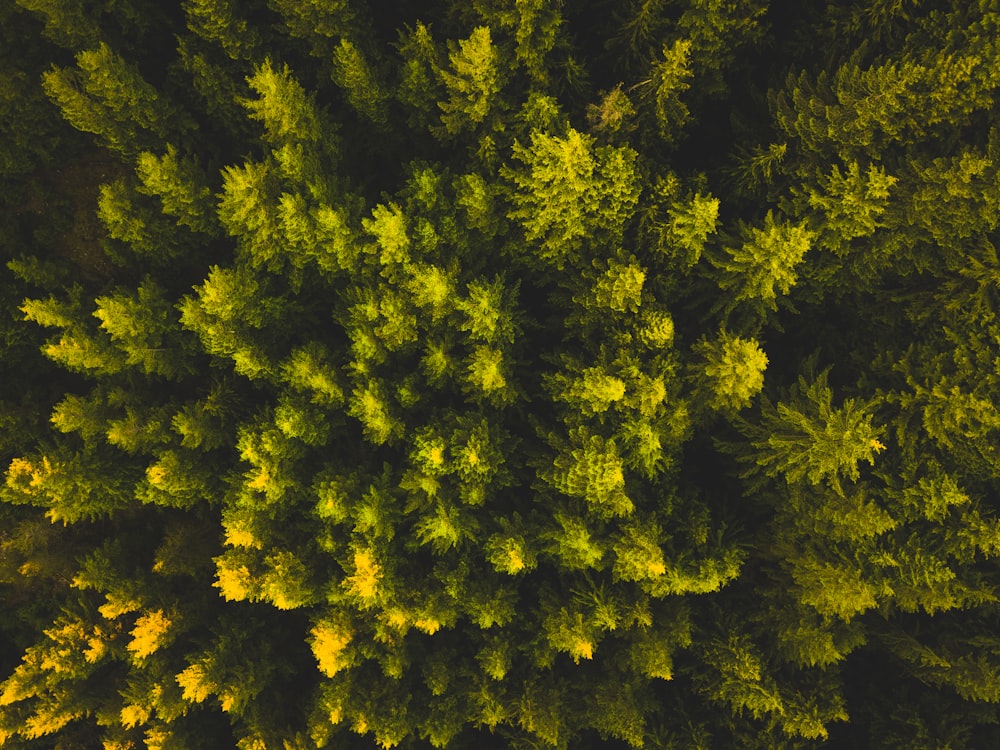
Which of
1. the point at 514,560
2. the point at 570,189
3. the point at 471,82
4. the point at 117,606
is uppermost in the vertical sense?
the point at 471,82

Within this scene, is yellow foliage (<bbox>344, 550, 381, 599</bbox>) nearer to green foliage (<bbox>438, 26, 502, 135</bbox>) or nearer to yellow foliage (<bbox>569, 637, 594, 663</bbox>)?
yellow foliage (<bbox>569, 637, 594, 663</bbox>)

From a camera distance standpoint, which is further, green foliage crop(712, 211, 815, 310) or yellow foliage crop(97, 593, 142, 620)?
yellow foliage crop(97, 593, 142, 620)

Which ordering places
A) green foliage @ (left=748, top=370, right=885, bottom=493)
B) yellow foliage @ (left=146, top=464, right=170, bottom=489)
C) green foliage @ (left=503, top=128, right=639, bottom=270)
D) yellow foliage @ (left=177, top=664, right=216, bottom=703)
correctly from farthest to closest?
yellow foliage @ (left=177, top=664, right=216, bottom=703)
yellow foliage @ (left=146, top=464, right=170, bottom=489)
green foliage @ (left=503, top=128, right=639, bottom=270)
green foliage @ (left=748, top=370, right=885, bottom=493)

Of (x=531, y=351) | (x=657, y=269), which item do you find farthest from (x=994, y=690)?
(x=531, y=351)

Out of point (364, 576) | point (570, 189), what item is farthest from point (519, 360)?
point (364, 576)

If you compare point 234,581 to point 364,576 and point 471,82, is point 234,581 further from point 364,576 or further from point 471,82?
point 471,82

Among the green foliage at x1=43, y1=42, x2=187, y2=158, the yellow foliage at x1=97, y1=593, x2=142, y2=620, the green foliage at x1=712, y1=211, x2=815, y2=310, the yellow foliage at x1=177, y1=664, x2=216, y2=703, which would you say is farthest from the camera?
the yellow foliage at x1=97, y1=593, x2=142, y2=620

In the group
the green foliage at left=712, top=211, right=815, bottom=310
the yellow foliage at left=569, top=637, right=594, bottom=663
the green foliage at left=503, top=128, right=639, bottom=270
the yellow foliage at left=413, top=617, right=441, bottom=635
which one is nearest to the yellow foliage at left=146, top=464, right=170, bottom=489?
the yellow foliage at left=413, top=617, right=441, bottom=635

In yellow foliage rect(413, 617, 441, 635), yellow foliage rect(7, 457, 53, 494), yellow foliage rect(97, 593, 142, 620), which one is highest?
yellow foliage rect(413, 617, 441, 635)

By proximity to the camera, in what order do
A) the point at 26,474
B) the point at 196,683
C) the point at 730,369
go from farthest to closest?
1. the point at 26,474
2. the point at 196,683
3. the point at 730,369

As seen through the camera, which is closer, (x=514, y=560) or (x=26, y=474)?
(x=514, y=560)
